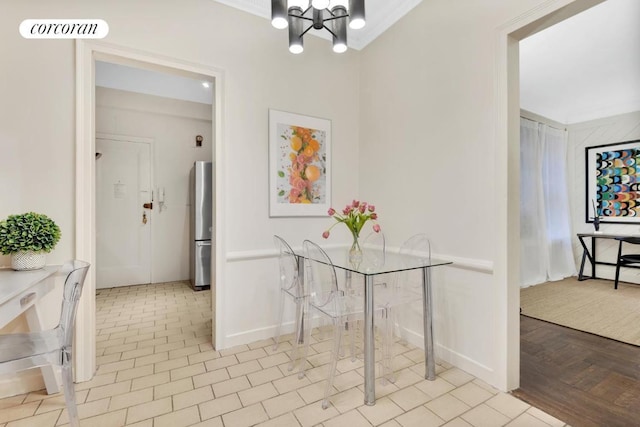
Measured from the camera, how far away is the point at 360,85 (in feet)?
10.2

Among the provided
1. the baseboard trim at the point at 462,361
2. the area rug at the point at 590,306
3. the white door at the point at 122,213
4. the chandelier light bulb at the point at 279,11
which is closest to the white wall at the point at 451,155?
the baseboard trim at the point at 462,361

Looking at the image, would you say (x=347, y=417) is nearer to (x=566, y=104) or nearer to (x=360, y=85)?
(x=360, y=85)

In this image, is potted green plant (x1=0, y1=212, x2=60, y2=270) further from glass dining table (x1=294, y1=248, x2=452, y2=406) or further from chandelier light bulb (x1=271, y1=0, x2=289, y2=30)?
chandelier light bulb (x1=271, y1=0, x2=289, y2=30)

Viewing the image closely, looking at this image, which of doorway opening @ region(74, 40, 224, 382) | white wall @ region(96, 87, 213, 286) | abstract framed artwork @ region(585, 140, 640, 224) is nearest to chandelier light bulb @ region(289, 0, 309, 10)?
doorway opening @ region(74, 40, 224, 382)

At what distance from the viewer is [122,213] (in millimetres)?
4254

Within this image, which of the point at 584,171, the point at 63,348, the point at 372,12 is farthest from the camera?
the point at 584,171

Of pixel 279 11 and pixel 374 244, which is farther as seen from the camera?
pixel 374 244

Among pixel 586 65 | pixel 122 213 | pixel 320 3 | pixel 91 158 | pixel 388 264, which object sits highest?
pixel 586 65

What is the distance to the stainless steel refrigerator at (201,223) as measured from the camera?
13.5 feet

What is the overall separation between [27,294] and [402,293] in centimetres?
223

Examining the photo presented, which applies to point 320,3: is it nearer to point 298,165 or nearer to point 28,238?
point 298,165

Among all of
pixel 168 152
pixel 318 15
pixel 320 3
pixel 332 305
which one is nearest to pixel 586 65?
pixel 318 15

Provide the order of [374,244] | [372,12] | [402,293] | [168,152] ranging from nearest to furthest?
[402,293]
[372,12]
[374,244]
[168,152]

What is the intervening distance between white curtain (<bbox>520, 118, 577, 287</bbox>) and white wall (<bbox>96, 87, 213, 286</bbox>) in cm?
469
